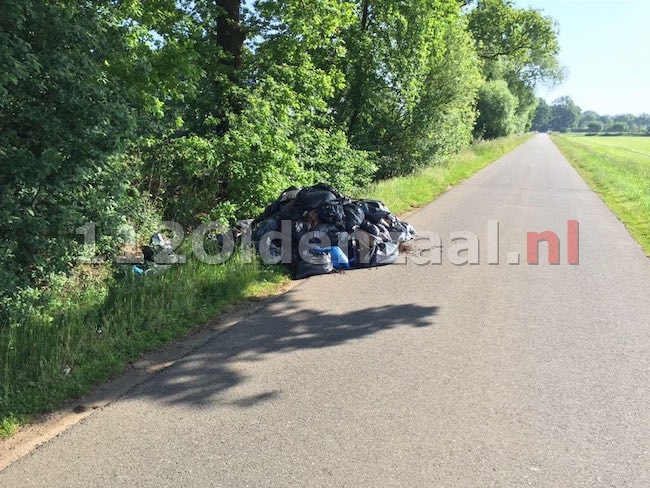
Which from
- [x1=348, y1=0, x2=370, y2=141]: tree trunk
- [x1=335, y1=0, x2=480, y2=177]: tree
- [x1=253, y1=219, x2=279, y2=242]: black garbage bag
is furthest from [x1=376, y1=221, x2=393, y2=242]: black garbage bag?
[x1=348, y1=0, x2=370, y2=141]: tree trunk

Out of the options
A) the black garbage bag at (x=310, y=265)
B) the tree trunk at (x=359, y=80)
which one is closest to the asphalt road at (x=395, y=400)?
the black garbage bag at (x=310, y=265)

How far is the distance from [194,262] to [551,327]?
4.49m

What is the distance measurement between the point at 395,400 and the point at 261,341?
1652mm

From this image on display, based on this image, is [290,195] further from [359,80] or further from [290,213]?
[359,80]

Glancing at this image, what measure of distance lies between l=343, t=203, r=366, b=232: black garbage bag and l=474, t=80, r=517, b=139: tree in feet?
125

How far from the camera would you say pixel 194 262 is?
7102mm

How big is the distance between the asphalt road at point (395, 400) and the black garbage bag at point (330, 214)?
111cm

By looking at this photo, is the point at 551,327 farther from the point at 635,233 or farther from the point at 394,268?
the point at 635,233

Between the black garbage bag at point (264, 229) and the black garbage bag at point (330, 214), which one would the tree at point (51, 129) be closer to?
the black garbage bag at point (264, 229)

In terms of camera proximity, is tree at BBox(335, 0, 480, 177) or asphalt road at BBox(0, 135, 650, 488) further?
tree at BBox(335, 0, 480, 177)

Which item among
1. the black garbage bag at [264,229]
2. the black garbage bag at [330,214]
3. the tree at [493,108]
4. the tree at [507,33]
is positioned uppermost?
the tree at [507,33]

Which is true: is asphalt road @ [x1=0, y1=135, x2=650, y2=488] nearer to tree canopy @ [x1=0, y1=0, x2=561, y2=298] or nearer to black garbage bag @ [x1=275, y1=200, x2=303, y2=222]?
black garbage bag @ [x1=275, y1=200, x2=303, y2=222]

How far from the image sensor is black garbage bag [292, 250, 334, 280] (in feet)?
24.2

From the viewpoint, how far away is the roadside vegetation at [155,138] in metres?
4.90
